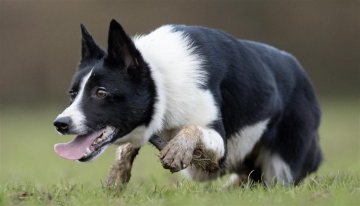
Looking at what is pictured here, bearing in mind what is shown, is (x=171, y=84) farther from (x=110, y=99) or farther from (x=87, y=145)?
(x=87, y=145)

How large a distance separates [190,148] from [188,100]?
0.53 meters

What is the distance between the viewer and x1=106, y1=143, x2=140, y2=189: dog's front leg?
207 inches

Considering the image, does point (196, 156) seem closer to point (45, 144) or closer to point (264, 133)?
point (264, 133)

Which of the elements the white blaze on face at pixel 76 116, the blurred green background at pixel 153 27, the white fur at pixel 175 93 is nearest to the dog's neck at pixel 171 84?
the white fur at pixel 175 93

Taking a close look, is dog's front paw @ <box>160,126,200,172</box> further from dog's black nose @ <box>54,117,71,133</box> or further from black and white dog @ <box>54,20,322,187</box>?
dog's black nose @ <box>54,117,71,133</box>

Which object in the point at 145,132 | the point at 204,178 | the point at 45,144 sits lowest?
the point at 45,144

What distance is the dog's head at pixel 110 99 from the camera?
451 cm

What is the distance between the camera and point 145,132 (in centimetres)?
482

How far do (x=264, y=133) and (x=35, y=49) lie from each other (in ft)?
53.6

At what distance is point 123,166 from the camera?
5301 mm

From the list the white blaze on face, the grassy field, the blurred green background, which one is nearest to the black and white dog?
the white blaze on face

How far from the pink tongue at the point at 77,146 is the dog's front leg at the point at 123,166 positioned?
734 millimetres

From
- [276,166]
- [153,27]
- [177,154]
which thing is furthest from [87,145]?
[153,27]

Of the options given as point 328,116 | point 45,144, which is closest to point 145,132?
point 45,144
